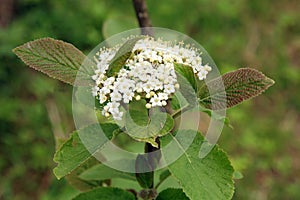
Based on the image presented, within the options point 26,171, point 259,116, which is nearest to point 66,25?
point 26,171

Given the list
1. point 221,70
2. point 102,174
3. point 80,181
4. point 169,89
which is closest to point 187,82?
point 169,89

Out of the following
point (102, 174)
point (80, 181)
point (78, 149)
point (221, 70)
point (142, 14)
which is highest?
point (142, 14)

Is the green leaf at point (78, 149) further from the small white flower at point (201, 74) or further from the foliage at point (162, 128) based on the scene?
the small white flower at point (201, 74)

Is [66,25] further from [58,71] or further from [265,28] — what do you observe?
[58,71]

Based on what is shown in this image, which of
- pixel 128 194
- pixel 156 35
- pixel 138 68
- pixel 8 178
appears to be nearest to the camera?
pixel 138 68

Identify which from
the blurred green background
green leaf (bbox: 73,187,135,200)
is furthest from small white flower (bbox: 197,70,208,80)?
the blurred green background

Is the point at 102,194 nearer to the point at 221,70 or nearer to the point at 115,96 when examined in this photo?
the point at 115,96
